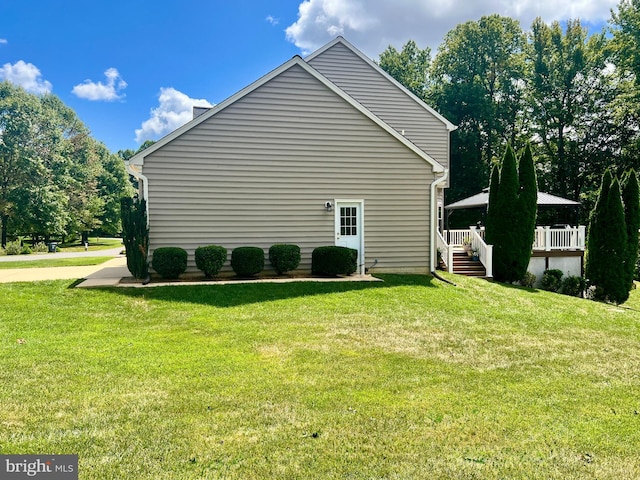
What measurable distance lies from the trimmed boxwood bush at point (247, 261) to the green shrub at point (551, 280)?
35.0 ft

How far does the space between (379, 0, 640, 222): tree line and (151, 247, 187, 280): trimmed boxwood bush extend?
25248 mm

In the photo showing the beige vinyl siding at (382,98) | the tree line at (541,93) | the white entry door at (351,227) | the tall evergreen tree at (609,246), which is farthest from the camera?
the tree line at (541,93)

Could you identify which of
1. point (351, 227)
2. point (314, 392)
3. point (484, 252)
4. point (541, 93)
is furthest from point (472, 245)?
point (541, 93)

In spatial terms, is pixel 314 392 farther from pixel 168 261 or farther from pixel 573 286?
pixel 573 286

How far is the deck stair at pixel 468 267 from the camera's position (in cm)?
1352

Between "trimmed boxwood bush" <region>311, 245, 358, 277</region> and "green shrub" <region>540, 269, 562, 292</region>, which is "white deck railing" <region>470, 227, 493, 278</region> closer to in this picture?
"green shrub" <region>540, 269, 562, 292</region>

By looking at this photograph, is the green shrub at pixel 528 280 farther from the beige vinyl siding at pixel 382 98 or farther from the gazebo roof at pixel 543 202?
the beige vinyl siding at pixel 382 98

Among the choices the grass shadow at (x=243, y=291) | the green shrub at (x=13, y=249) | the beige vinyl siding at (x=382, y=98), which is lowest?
the grass shadow at (x=243, y=291)

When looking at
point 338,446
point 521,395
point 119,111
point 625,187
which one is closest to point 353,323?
point 521,395

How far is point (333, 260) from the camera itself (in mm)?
10398

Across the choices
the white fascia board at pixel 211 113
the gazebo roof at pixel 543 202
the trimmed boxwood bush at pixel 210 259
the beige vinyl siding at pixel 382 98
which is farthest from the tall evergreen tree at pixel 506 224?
the trimmed boxwood bush at pixel 210 259

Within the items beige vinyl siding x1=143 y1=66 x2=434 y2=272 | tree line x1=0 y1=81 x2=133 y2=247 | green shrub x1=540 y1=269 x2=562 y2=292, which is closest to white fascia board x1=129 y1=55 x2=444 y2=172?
beige vinyl siding x1=143 y1=66 x2=434 y2=272

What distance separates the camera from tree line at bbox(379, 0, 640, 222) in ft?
83.4

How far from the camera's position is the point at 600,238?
1358 cm
